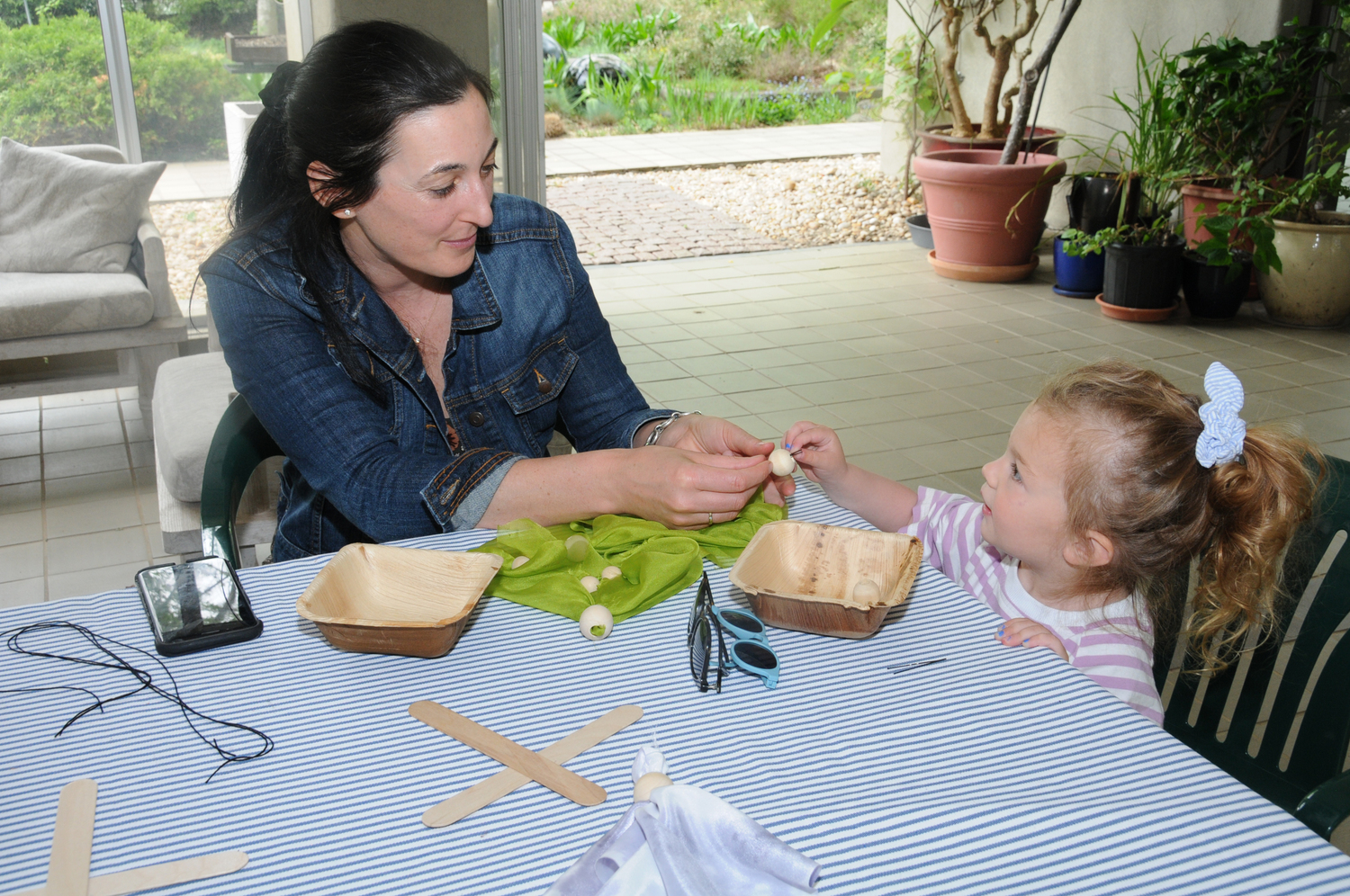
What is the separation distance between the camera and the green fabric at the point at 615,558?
1.21 metres

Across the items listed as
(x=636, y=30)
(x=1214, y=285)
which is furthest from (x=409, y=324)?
(x=636, y=30)

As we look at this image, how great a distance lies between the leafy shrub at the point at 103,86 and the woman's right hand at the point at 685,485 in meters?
4.38

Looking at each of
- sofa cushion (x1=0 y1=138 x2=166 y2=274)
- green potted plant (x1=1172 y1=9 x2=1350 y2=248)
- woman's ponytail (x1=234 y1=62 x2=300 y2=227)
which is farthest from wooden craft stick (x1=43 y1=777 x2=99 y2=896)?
green potted plant (x1=1172 y1=9 x2=1350 y2=248)

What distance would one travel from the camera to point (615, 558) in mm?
1286

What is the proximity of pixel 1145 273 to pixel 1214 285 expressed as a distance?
1.01ft

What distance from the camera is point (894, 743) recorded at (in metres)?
0.97

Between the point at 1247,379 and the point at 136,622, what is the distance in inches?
159

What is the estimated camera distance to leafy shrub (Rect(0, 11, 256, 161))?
16.4ft

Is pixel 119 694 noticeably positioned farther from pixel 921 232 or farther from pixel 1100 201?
pixel 921 232

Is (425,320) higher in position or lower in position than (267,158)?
lower

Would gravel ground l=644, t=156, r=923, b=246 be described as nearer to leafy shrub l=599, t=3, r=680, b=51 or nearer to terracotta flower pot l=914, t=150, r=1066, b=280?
terracotta flower pot l=914, t=150, r=1066, b=280

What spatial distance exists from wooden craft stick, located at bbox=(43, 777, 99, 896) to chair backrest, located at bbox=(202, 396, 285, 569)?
0.81 meters

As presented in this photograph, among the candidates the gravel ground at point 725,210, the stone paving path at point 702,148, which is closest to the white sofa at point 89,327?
the gravel ground at point 725,210

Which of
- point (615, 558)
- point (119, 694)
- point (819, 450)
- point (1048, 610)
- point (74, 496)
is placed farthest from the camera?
point (74, 496)
